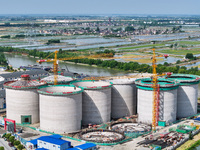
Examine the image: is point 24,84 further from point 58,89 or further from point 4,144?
point 4,144

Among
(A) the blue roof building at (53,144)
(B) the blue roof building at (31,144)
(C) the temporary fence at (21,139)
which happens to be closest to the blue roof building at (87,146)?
(A) the blue roof building at (53,144)

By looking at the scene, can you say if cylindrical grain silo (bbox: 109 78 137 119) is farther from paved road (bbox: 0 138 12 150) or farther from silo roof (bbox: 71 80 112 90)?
paved road (bbox: 0 138 12 150)

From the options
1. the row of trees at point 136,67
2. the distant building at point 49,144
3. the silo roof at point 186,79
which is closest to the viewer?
the distant building at point 49,144

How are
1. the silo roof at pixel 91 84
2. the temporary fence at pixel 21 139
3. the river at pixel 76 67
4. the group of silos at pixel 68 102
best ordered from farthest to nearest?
the river at pixel 76 67 → the silo roof at pixel 91 84 → the group of silos at pixel 68 102 → the temporary fence at pixel 21 139

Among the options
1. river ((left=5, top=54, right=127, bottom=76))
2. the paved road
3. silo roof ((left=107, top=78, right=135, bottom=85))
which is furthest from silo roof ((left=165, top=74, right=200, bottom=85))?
river ((left=5, top=54, right=127, bottom=76))

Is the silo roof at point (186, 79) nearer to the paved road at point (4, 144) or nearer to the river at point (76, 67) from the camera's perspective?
the paved road at point (4, 144)

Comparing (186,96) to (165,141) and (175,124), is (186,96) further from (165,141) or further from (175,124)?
(165,141)

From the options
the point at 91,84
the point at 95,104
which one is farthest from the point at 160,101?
the point at 91,84
